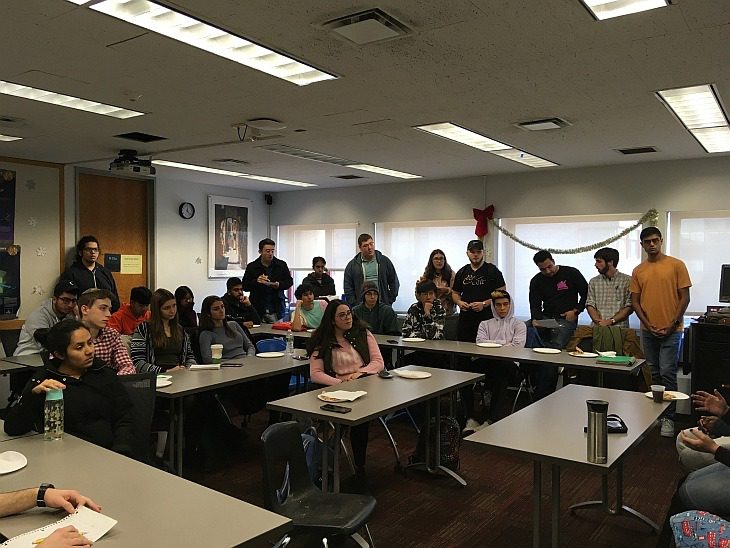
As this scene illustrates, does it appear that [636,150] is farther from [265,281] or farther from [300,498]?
[300,498]

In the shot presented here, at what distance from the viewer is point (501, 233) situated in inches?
309

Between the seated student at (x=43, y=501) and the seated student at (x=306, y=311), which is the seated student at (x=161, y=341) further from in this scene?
the seated student at (x=43, y=501)

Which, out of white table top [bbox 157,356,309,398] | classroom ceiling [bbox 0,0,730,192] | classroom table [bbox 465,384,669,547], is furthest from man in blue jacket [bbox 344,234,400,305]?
classroom table [bbox 465,384,669,547]

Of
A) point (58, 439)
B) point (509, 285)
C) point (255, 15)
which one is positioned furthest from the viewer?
point (509, 285)

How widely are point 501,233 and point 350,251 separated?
238 centimetres

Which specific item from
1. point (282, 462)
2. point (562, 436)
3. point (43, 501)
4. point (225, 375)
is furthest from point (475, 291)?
point (43, 501)

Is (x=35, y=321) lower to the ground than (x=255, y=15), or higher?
lower

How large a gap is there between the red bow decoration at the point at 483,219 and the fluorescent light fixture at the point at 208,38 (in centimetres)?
445

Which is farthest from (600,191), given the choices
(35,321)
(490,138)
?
(35,321)

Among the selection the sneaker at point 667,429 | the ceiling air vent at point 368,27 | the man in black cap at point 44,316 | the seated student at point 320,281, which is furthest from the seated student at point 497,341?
the man in black cap at point 44,316

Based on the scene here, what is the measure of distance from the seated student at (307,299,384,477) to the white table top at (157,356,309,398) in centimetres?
36

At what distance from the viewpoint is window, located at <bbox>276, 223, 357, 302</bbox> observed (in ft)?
30.1

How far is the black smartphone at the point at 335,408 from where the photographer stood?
305 cm

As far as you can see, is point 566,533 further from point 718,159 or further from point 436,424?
point 718,159
